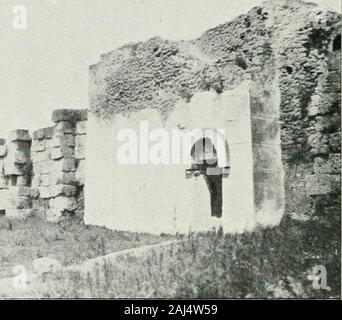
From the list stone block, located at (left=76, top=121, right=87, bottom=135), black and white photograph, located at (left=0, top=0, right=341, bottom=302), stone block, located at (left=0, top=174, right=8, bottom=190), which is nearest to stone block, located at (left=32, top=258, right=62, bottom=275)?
black and white photograph, located at (left=0, top=0, right=341, bottom=302)

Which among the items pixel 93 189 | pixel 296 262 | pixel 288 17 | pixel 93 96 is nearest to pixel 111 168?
pixel 93 189

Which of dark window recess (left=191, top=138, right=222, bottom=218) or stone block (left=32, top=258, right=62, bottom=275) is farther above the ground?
dark window recess (left=191, top=138, right=222, bottom=218)

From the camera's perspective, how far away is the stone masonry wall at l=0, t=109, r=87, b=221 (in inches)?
621

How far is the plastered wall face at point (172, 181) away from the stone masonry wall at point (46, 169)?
990mm

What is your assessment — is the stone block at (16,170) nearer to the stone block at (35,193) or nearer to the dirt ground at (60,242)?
the stone block at (35,193)

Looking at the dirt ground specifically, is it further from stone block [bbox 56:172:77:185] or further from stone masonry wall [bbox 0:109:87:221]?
stone block [bbox 56:172:77:185]

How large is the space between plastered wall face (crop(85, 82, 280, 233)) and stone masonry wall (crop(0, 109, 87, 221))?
0.99 metres

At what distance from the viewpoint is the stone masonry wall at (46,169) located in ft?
51.8

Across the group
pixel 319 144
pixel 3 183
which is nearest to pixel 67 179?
pixel 3 183

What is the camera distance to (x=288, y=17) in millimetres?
10875

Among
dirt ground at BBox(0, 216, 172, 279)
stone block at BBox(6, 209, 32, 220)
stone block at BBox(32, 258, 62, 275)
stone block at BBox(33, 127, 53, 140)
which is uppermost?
stone block at BBox(33, 127, 53, 140)
